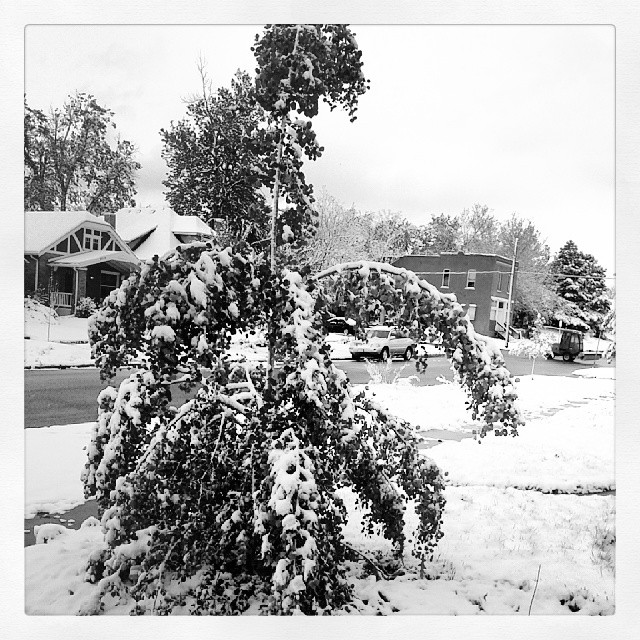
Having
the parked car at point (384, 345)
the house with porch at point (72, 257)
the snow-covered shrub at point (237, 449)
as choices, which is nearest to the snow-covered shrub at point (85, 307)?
the house with porch at point (72, 257)

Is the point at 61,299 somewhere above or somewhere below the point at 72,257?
below

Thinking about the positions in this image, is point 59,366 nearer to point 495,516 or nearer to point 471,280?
point 471,280

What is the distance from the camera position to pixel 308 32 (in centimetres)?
259

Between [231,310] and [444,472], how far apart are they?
44.3 inches

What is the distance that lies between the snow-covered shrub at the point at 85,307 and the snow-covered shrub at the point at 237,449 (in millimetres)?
134

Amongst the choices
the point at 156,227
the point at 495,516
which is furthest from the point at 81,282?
the point at 495,516

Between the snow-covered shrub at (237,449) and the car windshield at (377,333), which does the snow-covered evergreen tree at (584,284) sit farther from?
the car windshield at (377,333)

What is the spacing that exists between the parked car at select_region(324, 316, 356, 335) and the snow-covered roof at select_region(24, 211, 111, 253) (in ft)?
3.68

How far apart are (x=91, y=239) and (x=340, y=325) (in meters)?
1.08

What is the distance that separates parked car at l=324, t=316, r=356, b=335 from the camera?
8.63ft

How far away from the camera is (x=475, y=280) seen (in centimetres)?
278

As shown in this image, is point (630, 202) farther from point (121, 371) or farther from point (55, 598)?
point (55, 598)

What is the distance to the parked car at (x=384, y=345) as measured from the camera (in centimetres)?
268
